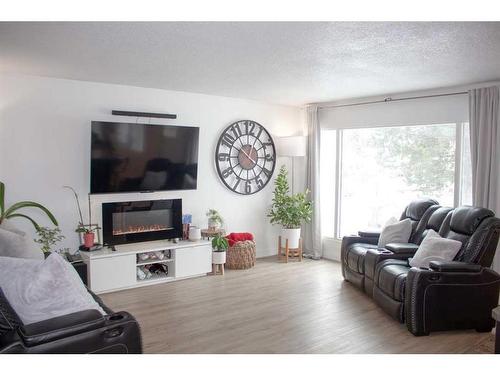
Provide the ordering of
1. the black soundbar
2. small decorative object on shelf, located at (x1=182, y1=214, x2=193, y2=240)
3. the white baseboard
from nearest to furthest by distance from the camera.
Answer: the black soundbar < small decorative object on shelf, located at (x1=182, y1=214, x2=193, y2=240) < the white baseboard

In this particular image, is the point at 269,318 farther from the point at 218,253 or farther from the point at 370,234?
the point at 370,234

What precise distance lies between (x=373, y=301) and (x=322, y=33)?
2.88 metres

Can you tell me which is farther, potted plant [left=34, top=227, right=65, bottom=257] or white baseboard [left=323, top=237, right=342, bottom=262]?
white baseboard [left=323, top=237, right=342, bottom=262]

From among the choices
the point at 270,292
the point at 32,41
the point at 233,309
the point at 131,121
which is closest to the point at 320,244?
the point at 270,292

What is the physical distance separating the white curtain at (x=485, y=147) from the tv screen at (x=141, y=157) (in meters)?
3.32

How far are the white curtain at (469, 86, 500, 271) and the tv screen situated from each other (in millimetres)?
3323

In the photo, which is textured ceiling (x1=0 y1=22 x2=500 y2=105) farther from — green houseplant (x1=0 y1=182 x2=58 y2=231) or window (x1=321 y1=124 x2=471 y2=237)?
green houseplant (x1=0 y1=182 x2=58 y2=231)

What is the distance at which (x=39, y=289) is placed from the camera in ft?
8.02

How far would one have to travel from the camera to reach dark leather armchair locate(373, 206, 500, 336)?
12.2ft

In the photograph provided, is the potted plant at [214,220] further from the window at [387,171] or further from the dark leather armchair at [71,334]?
the dark leather armchair at [71,334]

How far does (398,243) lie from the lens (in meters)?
4.79

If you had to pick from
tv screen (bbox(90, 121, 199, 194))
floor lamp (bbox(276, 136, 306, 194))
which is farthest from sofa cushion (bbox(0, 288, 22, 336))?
floor lamp (bbox(276, 136, 306, 194))

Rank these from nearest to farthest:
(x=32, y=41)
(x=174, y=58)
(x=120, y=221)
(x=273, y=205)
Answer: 1. (x=32, y=41)
2. (x=174, y=58)
3. (x=120, y=221)
4. (x=273, y=205)

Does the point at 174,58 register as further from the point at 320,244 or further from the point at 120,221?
the point at 320,244
